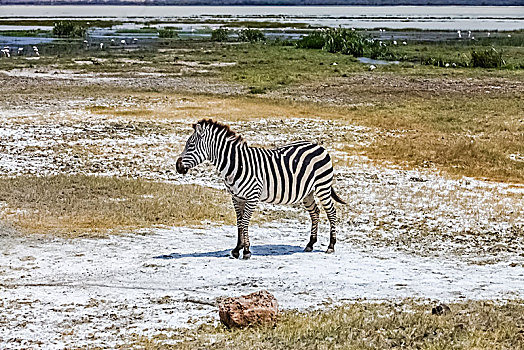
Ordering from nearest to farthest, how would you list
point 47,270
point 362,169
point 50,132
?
point 47,270 → point 362,169 → point 50,132

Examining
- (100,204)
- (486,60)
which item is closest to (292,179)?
(100,204)

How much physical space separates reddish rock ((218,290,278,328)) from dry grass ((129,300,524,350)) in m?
0.10

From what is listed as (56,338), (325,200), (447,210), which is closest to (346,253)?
(325,200)

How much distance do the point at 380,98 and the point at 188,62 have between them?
716 inches

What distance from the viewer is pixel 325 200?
12.0m

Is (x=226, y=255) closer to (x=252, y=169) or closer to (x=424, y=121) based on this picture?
(x=252, y=169)

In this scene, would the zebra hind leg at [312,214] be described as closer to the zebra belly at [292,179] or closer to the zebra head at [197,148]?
the zebra belly at [292,179]

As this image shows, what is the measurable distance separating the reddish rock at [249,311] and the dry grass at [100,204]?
495 centimetres

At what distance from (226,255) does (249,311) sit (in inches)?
131

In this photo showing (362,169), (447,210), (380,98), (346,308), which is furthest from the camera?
(380,98)

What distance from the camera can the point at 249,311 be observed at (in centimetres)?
821

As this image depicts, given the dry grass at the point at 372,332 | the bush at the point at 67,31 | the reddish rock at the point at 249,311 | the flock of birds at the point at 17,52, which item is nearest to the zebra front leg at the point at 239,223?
the dry grass at the point at 372,332

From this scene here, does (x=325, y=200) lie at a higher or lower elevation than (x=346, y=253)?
higher

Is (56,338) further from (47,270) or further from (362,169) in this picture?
(362,169)
